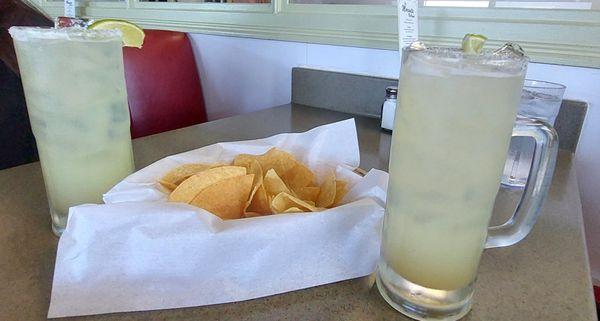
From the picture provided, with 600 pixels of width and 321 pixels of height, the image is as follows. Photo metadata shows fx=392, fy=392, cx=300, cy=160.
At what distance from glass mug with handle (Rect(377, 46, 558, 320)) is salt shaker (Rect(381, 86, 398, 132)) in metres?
0.65

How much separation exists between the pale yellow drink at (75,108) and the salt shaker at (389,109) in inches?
27.8

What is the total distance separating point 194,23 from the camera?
1731 millimetres

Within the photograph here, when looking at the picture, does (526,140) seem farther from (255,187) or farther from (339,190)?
(255,187)

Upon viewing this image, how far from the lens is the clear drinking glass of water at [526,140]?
78 centimetres

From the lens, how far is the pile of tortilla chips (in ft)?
1.62

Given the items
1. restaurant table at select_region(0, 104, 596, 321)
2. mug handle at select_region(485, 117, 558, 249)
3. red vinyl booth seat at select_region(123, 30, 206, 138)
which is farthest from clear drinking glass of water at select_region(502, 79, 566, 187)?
red vinyl booth seat at select_region(123, 30, 206, 138)

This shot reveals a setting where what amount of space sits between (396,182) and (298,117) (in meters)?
0.85

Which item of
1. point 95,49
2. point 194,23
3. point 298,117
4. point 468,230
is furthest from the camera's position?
point 194,23

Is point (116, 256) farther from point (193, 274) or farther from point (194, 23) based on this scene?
point (194, 23)

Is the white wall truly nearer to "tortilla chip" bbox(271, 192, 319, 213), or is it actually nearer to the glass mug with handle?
the glass mug with handle

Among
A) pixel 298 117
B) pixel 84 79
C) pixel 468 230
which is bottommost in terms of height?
pixel 298 117

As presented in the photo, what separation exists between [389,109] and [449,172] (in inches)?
28.0

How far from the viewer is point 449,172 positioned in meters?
0.39

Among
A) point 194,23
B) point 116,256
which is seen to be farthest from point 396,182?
point 194,23
